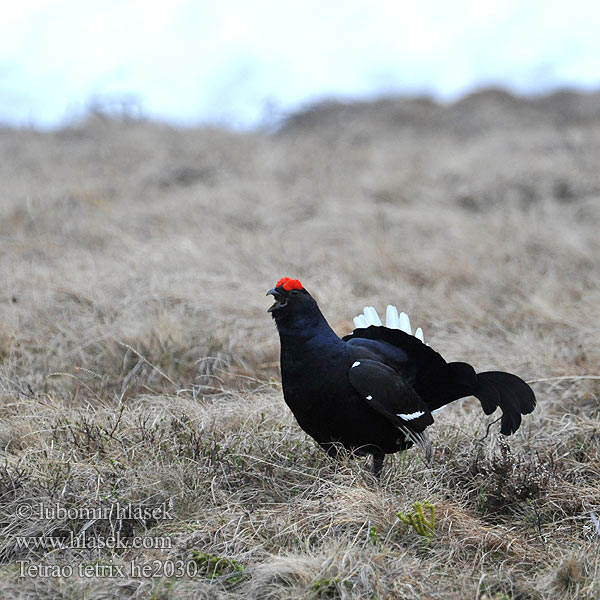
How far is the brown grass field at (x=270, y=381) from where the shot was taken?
2512 mm

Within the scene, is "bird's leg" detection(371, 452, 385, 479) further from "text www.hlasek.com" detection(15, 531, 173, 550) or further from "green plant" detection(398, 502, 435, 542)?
"text www.hlasek.com" detection(15, 531, 173, 550)

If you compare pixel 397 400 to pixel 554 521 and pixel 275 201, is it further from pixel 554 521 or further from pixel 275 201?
pixel 275 201

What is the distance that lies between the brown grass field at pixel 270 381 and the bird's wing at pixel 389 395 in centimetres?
25

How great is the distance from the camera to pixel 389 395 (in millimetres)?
2963

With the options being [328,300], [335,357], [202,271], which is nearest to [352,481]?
[335,357]

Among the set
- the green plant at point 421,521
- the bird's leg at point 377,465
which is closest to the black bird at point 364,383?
the bird's leg at point 377,465

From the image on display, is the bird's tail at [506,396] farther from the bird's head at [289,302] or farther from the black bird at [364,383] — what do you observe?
the bird's head at [289,302]

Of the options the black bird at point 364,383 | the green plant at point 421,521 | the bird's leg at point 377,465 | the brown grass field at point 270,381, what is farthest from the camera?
the bird's leg at point 377,465

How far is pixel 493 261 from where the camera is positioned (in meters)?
6.73

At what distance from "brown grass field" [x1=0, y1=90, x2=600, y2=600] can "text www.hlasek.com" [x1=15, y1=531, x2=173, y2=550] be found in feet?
0.03

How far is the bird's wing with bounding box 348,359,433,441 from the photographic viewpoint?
2900 mm

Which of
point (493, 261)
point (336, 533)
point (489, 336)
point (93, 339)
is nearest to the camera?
point (336, 533)

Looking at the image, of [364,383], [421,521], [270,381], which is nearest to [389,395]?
[364,383]

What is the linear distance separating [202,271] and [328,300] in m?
1.23
